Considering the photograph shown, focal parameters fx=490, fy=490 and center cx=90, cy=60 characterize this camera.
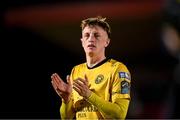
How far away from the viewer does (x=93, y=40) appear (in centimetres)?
59

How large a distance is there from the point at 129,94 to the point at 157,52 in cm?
310

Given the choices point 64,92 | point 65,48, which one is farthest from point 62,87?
point 65,48

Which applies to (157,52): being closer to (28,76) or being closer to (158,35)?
(158,35)

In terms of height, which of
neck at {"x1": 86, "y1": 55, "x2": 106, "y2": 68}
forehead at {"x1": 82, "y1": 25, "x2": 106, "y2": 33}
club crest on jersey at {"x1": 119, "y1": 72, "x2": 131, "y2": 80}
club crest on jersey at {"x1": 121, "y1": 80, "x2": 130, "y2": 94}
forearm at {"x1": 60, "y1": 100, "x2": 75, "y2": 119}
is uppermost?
forehead at {"x1": 82, "y1": 25, "x2": 106, "y2": 33}

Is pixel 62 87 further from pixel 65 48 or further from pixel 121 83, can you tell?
pixel 65 48

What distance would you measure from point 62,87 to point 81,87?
31 millimetres

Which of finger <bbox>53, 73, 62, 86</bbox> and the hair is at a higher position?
the hair

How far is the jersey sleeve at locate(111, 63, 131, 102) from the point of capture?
584mm

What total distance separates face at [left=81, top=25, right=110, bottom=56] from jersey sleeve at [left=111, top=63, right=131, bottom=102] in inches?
1.4

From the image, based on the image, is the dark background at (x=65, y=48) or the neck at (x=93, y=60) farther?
the dark background at (x=65, y=48)

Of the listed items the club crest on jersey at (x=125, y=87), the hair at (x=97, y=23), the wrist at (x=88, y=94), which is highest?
the hair at (x=97, y=23)

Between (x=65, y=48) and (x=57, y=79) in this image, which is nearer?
(x=57, y=79)

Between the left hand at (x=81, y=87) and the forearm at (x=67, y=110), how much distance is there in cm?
3

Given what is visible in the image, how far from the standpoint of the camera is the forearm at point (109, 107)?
580 mm
